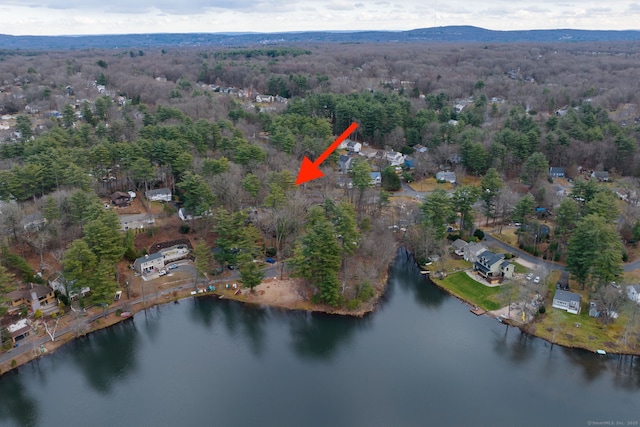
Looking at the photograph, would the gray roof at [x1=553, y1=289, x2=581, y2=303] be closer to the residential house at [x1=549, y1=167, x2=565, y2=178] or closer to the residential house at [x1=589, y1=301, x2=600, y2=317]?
the residential house at [x1=589, y1=301, x2=600, y2=317]

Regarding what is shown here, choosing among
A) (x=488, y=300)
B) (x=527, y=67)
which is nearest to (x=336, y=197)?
(x=488, y=300)

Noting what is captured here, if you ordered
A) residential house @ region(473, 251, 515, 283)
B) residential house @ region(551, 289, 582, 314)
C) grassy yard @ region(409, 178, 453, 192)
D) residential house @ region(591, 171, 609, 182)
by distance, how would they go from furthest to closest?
residential house @ region(591, 171, 609, 182) → grassy yard @ region(409, 178, 453, 192) → residential house @ region(473, 251, 515, 283) → residential house @ region(551, 289, 582, 314)

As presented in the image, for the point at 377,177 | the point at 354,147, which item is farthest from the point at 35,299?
the point at 354,147

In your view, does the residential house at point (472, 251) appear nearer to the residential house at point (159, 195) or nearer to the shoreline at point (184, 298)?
the shoreline at point (184, 298)

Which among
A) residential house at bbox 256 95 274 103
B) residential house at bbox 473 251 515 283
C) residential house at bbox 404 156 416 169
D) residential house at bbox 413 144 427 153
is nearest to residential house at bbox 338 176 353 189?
residential house at bbox 404 156 416 169

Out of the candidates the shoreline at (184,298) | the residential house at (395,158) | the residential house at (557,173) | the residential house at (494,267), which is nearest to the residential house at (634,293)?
the residential house at (494,267)
